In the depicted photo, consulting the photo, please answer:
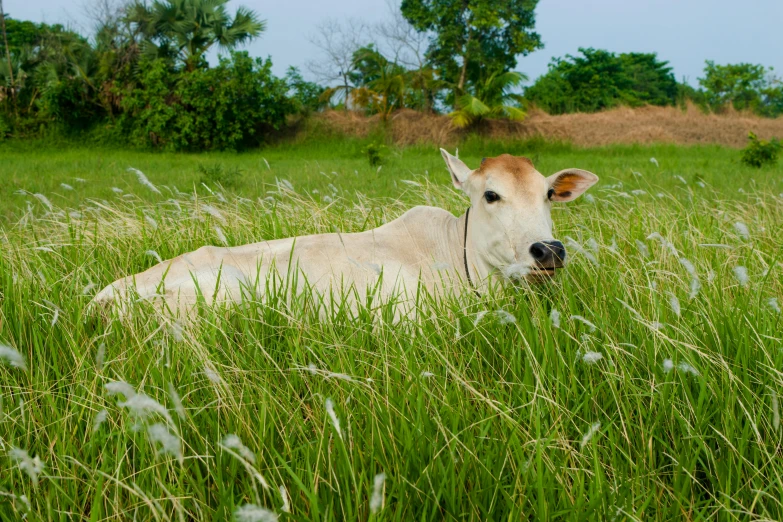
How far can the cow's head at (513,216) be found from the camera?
3205mm

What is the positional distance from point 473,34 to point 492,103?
5.40m

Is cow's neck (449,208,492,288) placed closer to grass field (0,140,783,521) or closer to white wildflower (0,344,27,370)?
grass field (0,140,783,521)

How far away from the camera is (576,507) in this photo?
164cm

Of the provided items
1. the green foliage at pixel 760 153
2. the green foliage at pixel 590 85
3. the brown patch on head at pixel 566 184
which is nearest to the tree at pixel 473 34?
the green foliage at pixel 590 85

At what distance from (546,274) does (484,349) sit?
693mm

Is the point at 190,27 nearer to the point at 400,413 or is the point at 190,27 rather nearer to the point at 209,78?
the point at 209,78

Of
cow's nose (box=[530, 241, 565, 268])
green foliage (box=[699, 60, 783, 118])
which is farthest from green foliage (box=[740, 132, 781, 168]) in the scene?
green foliage (box=[699, 60, 783, 118])

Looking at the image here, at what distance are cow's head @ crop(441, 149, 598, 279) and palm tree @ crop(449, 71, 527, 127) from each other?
1751cm

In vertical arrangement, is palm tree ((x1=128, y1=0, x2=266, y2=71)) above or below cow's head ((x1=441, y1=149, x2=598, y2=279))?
above

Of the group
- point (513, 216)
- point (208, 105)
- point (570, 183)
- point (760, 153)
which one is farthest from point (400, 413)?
point (208, 105)

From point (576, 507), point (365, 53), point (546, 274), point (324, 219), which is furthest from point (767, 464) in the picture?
point (365, 53)

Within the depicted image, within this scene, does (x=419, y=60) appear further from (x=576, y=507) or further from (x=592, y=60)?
(x=576, y=507)

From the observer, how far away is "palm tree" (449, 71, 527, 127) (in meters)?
20.8

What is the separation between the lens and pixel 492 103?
22.1 meters
